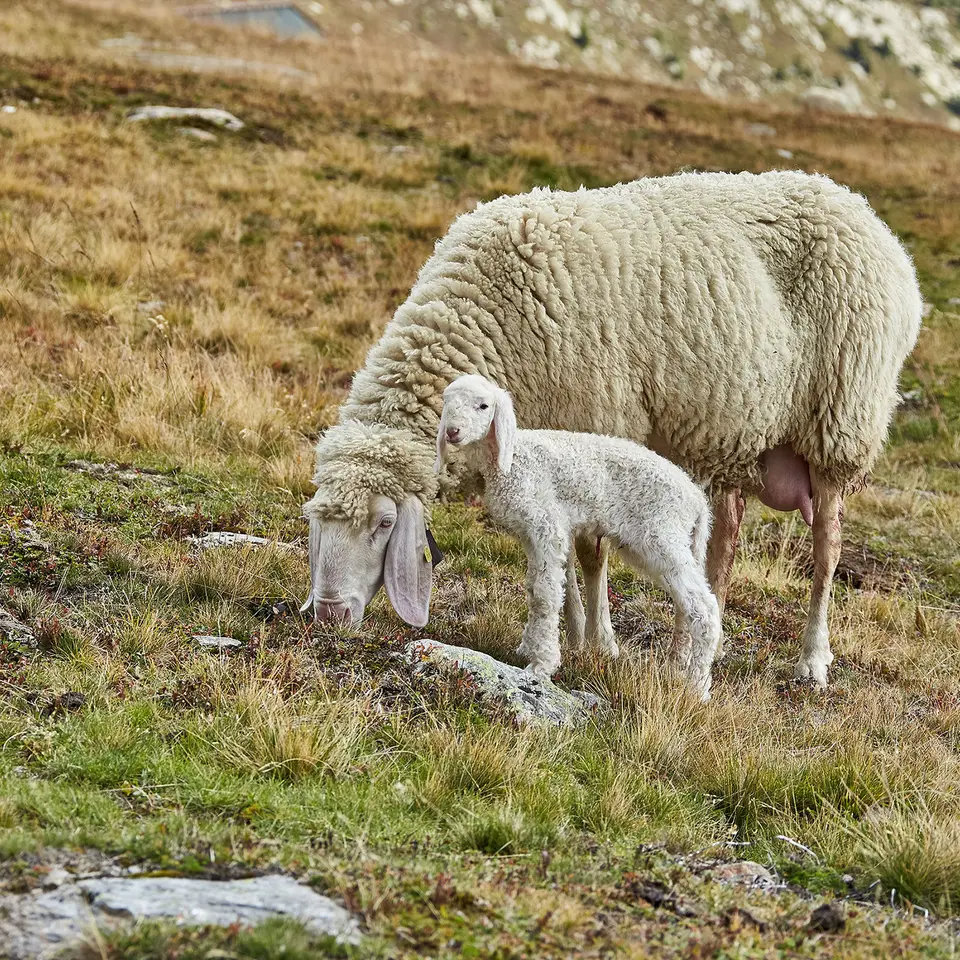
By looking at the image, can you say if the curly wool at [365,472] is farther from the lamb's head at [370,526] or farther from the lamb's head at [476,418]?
the lamb's head at [476,418]

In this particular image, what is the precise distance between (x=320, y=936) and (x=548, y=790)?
1304mm

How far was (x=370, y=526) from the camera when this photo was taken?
15.8 ft

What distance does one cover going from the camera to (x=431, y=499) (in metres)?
4.93

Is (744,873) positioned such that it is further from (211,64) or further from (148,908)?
(211,64)

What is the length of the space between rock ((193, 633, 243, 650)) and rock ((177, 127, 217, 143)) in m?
13.0

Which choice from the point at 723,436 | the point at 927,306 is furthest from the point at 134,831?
the point at 927,306

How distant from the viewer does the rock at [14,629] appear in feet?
14.6

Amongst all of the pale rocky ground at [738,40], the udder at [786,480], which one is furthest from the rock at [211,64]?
the pale rocky ground at [738,40]

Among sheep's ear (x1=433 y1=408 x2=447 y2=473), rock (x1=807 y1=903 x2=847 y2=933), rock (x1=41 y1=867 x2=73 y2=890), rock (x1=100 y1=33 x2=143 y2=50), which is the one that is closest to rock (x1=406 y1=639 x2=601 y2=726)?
sheep's ear (x1=433 y1=408 x2=447 y2=473)

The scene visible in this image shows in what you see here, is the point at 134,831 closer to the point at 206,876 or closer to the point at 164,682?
the point at 206,876

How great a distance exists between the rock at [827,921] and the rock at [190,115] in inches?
631

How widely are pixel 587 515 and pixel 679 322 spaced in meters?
1.26

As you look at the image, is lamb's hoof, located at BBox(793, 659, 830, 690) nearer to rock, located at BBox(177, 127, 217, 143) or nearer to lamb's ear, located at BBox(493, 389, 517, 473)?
lamb's ear, located at BBox(493, 389, 517, 473)

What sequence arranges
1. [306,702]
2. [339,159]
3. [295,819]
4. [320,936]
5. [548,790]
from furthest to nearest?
1. [339,159]
2. [306,702]
3. [548,790]
4. [295,819]
5. [320,936]
